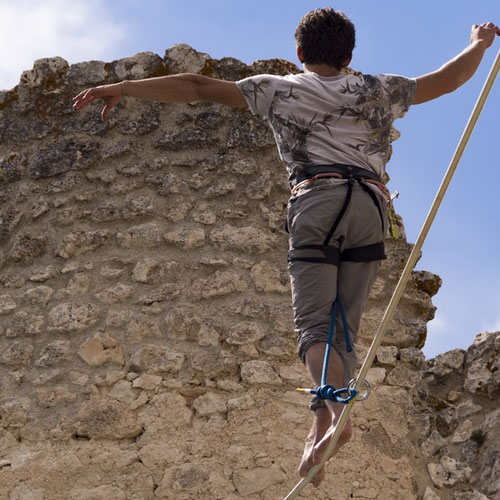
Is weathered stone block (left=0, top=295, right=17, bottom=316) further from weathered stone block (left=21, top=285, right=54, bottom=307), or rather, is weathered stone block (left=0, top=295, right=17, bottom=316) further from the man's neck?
the man's neck

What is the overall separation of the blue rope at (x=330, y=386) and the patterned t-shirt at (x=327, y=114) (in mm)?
440

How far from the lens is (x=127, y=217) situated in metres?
4.53

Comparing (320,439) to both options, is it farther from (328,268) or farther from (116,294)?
(116,294)

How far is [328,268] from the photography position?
2781 mm

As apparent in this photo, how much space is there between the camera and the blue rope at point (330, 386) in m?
2.60

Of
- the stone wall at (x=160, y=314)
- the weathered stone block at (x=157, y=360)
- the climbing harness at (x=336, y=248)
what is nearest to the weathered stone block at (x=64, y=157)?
the stone wall at (x=160, y=314)

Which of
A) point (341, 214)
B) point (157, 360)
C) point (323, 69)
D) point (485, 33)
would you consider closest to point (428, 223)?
point (341, 214)

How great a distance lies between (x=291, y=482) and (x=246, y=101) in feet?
5.62

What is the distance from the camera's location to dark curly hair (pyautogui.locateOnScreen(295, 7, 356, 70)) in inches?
113

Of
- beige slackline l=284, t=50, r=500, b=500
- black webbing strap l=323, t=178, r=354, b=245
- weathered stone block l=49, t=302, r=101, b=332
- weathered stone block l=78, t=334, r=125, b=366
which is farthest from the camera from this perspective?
weathered stone block l=49, t=302, r=101, b=332

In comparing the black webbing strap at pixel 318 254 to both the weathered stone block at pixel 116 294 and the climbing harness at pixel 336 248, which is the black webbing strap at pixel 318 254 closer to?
the climbing harness at pixel 336 248

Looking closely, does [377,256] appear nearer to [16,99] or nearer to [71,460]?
[71,460]

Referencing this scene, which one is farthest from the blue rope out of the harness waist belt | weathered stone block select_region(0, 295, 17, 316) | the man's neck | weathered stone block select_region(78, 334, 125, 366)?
weathered stone block select_region(0, 295, 17, 316)

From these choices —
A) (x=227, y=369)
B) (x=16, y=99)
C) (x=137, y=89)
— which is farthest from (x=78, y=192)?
(x=137, y=89)
